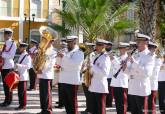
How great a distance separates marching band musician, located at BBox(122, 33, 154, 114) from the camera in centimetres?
862

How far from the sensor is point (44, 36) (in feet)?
35.0

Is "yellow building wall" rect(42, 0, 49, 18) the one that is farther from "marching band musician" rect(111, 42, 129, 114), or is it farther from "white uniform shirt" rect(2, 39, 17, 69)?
"marching band musician" rect(111, 42, 129, 114)

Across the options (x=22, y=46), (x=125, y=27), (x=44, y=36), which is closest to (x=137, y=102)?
(x=44, y=36)

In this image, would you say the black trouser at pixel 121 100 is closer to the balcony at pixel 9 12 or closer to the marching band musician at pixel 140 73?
the marching band musician at pixel 140 73

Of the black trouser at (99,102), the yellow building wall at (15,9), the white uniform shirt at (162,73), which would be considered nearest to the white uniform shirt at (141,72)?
the black trouser at (99,102)

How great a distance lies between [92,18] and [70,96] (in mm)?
9459

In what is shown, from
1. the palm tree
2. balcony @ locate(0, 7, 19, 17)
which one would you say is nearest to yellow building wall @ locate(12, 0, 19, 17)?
balcony @ locate(0, 7, 19, 17)

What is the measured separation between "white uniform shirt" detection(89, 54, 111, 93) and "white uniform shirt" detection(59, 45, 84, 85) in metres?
0.58

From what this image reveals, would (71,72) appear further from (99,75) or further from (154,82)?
(154,82)

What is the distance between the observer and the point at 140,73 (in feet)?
28.5

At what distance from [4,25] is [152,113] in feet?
121

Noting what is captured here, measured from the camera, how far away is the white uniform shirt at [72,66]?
1005cm

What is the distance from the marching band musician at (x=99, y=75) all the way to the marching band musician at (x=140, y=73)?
628 millimetres

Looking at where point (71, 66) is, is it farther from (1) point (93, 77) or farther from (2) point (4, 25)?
(2) point (4, 25)
